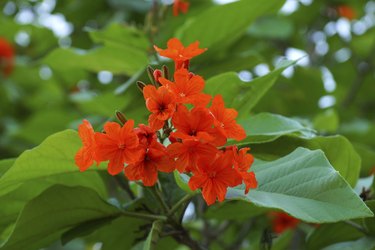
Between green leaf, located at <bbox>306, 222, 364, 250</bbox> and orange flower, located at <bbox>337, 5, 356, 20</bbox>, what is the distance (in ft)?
5.48

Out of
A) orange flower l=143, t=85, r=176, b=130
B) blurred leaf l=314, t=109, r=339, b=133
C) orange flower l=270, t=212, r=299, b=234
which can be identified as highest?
orange flower l=143, t=85, r=176, b=130

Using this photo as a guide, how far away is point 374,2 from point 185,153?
8.20 ft

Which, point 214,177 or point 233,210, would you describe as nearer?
point 214,177

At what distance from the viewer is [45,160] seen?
1052mm

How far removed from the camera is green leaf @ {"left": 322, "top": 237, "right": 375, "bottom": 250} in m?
1.08

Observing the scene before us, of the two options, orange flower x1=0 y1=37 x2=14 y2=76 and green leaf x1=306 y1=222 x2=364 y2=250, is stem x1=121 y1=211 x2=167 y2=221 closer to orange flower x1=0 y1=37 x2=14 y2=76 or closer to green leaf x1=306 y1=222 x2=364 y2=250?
green leaf x1=306 y1=222 x2=364 y2=250

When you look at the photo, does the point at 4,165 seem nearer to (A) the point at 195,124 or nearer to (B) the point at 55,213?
(B) the point at 55,213

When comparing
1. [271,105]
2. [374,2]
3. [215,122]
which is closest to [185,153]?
[215,122]

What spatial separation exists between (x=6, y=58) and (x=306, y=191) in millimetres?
2076

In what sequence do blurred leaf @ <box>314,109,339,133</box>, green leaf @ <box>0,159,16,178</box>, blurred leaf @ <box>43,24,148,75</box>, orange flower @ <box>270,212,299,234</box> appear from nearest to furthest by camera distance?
1. green leaf @ <box>0,159,16,178</box>
2. blurred leaf @ <box>43,24,148,75</box>
3. blurred leaf @ <box>314,109,339,133</box>
4. orange flower @ <box>270,212,299,234</box>

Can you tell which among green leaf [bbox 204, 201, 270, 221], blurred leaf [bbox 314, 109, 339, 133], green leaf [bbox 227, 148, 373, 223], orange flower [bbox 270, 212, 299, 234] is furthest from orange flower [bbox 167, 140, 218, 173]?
orange flower [bbox 270, 212, 299, 234]

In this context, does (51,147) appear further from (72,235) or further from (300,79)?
(300,79)

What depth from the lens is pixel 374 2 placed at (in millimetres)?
3086

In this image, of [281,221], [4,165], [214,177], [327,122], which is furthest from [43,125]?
[214,177]
